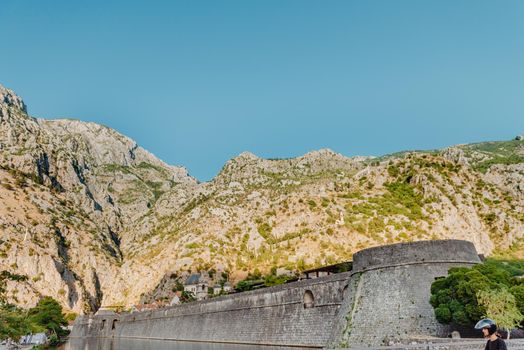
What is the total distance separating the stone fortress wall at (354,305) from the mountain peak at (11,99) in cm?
13784

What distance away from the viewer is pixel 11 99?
522ft

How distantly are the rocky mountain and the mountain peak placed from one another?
1808mm

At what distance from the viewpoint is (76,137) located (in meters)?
182

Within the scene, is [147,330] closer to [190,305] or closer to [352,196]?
[190,305]

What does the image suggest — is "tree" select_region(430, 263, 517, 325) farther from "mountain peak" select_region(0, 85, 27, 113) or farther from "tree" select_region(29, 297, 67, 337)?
"mountain peak" select_region(0, 85, 27, 113)

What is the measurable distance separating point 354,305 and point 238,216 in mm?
78799

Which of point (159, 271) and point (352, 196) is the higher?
point (352, 196)

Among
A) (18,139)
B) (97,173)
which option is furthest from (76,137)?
(18,139)

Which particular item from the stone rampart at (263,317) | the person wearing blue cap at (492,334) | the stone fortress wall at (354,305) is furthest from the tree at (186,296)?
the person wearing blue cap at (492,334)

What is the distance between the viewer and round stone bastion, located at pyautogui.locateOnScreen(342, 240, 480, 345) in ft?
82.2

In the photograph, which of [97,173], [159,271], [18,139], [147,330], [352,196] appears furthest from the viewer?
[97,173]

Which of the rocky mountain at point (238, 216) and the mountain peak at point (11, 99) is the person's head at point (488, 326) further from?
the mountain peak at point (11, 99)

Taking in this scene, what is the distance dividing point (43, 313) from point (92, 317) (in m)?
9.39

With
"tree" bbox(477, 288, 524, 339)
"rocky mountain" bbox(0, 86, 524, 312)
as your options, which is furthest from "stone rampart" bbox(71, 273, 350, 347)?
"rocky mountain" bbox(0, 86, 524, 312)
